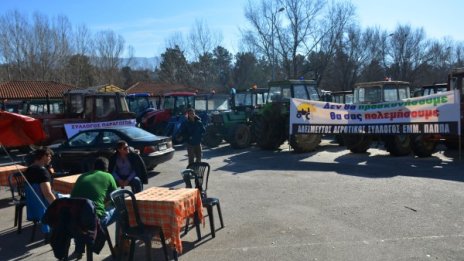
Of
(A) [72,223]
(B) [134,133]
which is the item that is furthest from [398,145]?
(A) [72,223]

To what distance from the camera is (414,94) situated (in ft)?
77.7

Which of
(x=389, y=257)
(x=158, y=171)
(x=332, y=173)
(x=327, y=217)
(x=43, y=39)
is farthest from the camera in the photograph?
(x=43, y=39)

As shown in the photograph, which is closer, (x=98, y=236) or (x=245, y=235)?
(x=98, y=236)

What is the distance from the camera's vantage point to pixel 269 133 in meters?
15.8

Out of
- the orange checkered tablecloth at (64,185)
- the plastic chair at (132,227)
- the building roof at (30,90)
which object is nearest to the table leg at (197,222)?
the plastic chair at (132,227)

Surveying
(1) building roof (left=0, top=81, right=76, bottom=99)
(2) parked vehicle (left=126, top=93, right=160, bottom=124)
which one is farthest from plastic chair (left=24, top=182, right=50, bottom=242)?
(1) building roof (left=0, top=81, right=76, bottom=99)

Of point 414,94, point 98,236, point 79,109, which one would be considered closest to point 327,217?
point 98,236

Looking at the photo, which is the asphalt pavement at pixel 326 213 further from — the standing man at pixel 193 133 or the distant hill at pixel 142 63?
the distant hill at pixel 142 63

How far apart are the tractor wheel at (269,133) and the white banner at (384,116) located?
161cm

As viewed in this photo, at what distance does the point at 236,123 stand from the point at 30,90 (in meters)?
28.0

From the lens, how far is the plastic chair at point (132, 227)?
16.6ft

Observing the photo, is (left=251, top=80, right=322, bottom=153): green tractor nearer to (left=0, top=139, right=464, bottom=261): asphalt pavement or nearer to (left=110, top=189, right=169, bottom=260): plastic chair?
(left=0, top=139, right=464, bottom=261): asphalt pavement

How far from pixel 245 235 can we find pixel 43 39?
5373cm

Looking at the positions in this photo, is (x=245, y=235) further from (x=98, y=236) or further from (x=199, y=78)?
(x=199, y=78)
